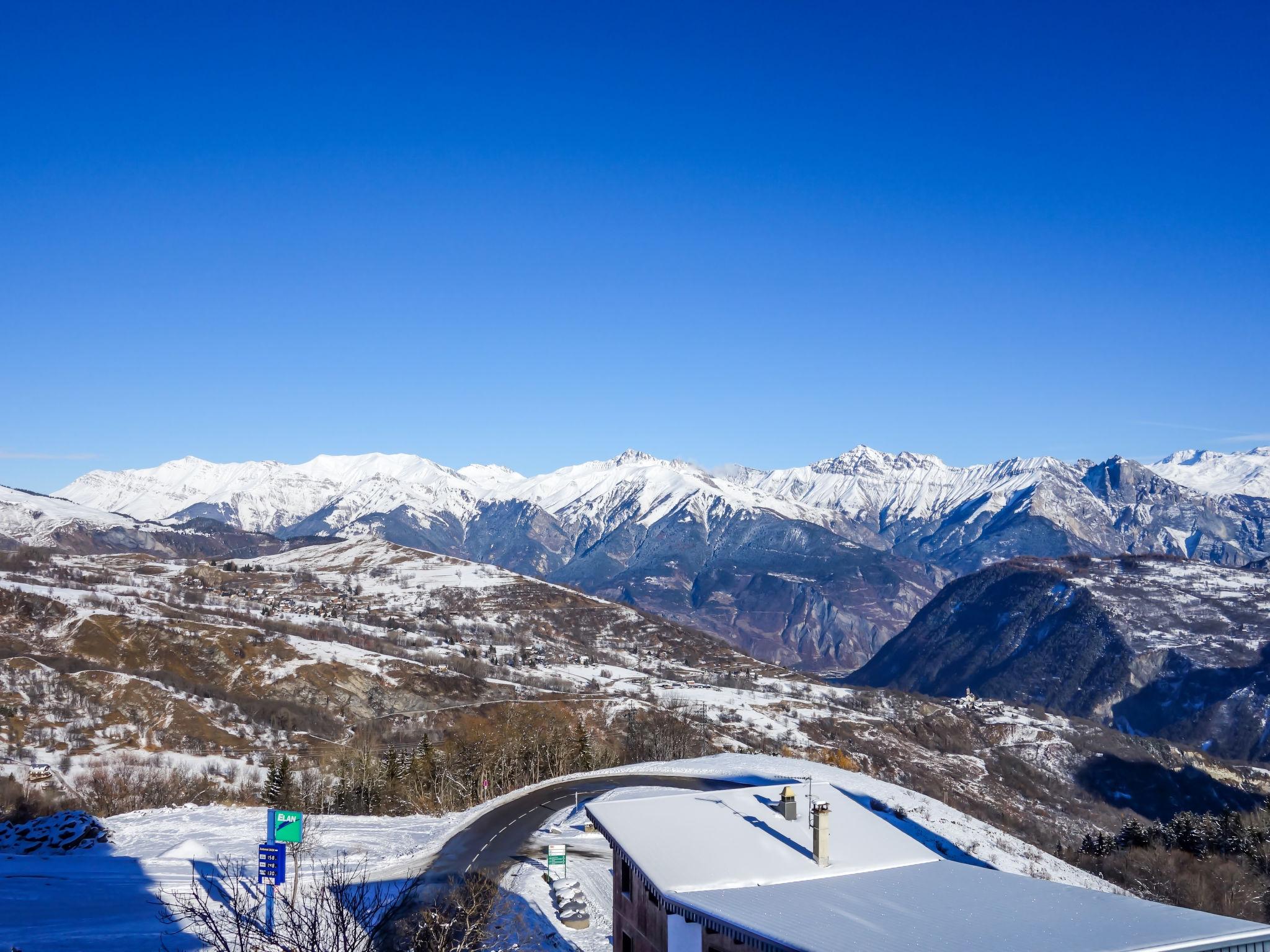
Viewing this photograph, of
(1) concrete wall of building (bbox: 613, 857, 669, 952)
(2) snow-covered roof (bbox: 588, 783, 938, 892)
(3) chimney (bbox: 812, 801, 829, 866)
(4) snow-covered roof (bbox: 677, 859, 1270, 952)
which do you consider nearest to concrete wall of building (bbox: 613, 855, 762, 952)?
(1) concrete wall of building (bbox: 613, 857, 669, 952)

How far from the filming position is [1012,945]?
2370 centimetres

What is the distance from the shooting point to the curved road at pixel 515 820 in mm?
52688

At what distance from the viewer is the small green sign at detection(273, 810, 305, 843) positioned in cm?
3534

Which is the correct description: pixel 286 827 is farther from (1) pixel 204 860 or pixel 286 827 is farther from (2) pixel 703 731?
(2) pixel 703 731

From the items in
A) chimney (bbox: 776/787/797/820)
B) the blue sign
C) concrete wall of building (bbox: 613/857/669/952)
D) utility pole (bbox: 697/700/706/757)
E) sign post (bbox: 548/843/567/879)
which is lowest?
utility pole (bbox: 697/700/706/757)

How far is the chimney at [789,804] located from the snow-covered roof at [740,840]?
23 centimetres

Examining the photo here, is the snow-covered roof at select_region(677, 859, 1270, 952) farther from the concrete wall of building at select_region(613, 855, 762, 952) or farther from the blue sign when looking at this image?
the blue sign

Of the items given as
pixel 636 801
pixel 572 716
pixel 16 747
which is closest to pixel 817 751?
pixel 572 716

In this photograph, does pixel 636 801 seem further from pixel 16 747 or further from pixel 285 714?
pixel 285 714

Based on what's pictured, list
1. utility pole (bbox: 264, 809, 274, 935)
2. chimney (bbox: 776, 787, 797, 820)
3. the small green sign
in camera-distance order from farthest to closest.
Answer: chimney (bbox: 776, 787, 797, 820), the small green sign, utility pole (bbox: 264, 809, 274, 935)

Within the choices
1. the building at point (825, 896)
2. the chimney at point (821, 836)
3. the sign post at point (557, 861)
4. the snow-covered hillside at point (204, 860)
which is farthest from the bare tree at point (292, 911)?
the chimney at point (821, 836)

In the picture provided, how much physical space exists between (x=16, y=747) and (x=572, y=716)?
291 feet

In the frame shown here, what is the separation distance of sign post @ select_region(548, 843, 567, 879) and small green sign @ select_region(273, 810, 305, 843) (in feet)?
56.8

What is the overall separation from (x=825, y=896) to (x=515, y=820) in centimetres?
3874
